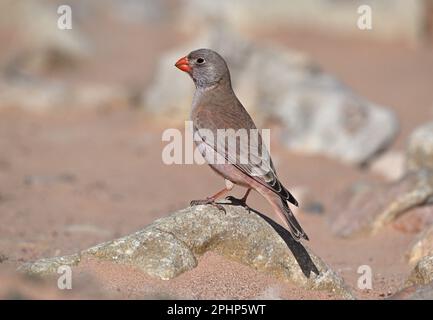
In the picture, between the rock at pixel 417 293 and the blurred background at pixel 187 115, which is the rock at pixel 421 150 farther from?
the rock at pixel 417 293

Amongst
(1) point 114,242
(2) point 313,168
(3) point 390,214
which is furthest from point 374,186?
(1) point 114,242

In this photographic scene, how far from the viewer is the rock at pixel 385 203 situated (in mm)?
8680

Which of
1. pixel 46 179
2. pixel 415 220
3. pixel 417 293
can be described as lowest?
pixel 417 293

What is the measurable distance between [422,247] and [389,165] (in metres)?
4.39

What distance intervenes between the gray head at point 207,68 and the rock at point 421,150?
11.5ft

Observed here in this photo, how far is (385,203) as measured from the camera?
8828 mm

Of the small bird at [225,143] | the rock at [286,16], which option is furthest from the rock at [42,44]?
the small bird at [225,143]

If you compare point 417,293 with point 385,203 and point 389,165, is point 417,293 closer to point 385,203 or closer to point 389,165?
point 385,203

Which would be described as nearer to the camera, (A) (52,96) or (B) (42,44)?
(A) (52,96)

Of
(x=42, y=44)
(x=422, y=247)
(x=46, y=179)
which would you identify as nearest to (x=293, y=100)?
(x=46, y=179)
